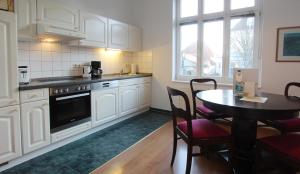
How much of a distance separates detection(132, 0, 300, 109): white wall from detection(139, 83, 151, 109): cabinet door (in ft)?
0.44

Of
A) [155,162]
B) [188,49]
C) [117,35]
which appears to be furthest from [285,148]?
[117,35]

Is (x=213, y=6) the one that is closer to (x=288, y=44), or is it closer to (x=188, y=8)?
(x=188, y=8)

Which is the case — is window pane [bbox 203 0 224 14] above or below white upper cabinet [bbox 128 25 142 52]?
above

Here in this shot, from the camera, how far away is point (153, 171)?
6.61 feet

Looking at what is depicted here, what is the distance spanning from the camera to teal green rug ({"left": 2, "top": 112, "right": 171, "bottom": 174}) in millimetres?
2045

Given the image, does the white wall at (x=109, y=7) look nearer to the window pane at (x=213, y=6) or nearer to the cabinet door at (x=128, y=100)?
the cabinet door at (x=128, y=100)

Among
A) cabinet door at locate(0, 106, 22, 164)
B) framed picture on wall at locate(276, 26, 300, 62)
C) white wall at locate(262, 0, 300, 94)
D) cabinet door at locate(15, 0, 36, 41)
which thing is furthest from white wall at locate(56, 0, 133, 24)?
framed picture on wall at locate(276, 26, 300, 62)

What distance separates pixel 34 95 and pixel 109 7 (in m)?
2.47

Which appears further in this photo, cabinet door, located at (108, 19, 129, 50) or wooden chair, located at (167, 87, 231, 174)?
cabinet door, located at (108, 19, 129, 50)

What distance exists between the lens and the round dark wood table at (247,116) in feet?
5.03

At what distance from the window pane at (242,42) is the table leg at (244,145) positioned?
6.15ft

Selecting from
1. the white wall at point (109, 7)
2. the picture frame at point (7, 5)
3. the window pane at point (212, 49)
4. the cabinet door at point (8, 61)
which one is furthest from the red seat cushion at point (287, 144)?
the white wall at point (109, 7)

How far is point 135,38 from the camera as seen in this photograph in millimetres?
4246

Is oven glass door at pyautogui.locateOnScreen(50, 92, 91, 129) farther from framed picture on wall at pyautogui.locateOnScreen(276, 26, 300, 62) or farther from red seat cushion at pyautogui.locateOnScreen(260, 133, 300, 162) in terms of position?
framed picture on wall at pyautogui.locateOnScreen(276, 26, 300, 62)
